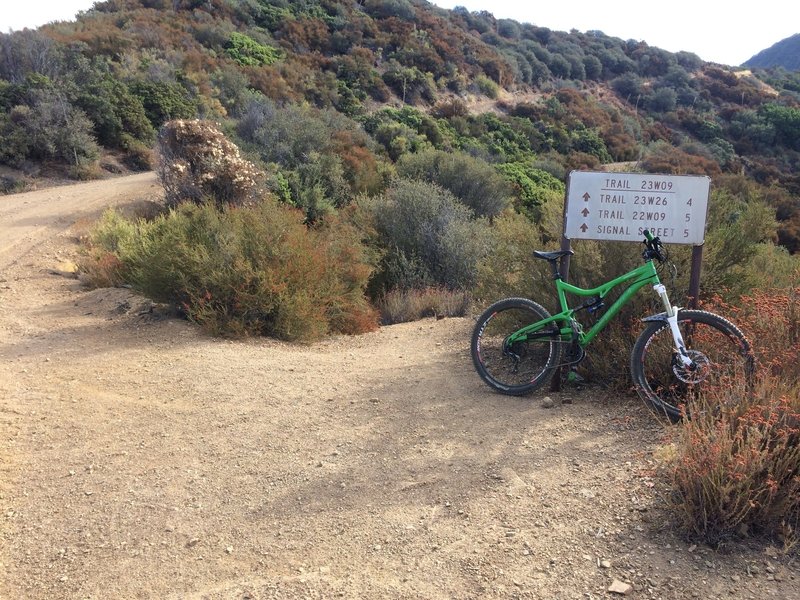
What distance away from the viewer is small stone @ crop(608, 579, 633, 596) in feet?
8.52

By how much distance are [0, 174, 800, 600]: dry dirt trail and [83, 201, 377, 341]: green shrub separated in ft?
3.71

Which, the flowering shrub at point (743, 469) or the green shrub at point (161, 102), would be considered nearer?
the flowering shrub at point (743, 469)

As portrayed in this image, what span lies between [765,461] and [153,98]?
24.6m

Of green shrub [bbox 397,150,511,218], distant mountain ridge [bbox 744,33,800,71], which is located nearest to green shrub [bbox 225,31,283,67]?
green shrub [bbox 397,150,511,218]

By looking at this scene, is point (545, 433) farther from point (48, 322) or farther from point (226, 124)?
point (226, 124)

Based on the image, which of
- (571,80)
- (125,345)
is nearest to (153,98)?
(125,345)

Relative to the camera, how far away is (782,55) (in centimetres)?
11100

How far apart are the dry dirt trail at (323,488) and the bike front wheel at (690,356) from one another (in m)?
0.26

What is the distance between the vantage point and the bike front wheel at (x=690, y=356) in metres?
3.86

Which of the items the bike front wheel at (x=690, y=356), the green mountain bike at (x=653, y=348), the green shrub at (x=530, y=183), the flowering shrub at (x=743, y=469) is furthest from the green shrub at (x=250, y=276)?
the green shrub at (x=530, y=183)

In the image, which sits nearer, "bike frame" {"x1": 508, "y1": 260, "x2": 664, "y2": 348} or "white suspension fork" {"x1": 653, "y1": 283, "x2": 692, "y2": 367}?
"white suspension fork" {"x1": 653, "y1": 283, "x2": 692, "y2": 367}

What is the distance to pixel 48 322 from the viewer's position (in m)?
7.71

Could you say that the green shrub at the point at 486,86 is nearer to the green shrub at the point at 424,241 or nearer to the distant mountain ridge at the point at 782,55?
the green shrub at the point at 424,241

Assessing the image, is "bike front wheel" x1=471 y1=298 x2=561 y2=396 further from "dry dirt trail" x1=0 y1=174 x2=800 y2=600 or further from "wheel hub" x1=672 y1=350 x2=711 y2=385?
"wheel hub" x1=672 y1=350 x2=711 y2=385
